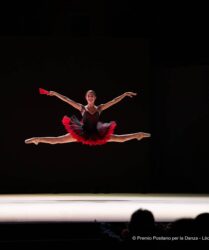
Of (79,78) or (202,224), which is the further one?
(79,78)

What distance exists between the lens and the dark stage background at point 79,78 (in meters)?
6.38

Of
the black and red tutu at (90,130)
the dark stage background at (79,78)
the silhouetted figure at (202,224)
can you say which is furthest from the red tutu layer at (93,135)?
the silhouetted figure at (202,224)

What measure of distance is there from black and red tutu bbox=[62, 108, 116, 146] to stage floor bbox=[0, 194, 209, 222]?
0.74 m

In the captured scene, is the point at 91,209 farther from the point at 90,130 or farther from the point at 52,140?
the point at 90,130

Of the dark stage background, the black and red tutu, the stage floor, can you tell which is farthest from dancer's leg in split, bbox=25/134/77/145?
the dark stage background

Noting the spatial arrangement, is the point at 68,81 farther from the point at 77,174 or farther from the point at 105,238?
the point at 105,238

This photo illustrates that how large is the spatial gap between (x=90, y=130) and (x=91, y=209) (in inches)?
57.2

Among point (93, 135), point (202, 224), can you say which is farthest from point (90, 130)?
point (202, 224)

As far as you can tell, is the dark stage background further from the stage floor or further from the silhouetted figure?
the silhouetted figure

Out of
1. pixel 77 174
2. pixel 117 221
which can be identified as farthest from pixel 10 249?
pixel 77 174

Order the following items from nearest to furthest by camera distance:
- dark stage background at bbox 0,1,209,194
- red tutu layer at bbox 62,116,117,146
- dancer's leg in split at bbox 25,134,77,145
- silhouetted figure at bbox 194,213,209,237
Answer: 1. silhouetted figure at bbox 194,213,209,237
2. dancer's leg in split at bbox 25,134,77,145
3. red tutu layer at bbox 62,116,117,146
4. dark stage background at bbox 0,1,209,194

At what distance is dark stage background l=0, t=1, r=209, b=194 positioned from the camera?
6375 mm

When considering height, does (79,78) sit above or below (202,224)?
above

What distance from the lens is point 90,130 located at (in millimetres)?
5652
